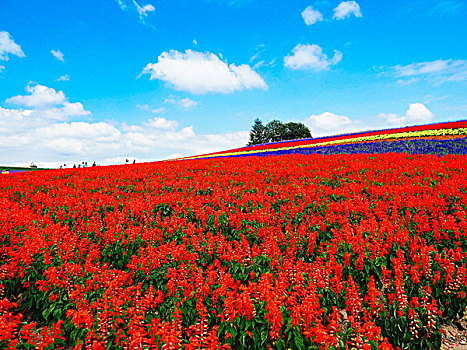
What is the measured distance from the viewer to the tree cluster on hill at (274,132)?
84.2 metres

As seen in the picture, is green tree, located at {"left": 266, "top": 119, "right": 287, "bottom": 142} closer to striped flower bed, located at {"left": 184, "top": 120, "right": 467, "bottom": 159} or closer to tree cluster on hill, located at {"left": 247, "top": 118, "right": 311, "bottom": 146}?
tree cluster on hill, located at {"left": 247, "top": 118, "right": 311, "bottom": 146}

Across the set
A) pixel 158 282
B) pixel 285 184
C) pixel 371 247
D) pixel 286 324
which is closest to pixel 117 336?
pixel 158 282

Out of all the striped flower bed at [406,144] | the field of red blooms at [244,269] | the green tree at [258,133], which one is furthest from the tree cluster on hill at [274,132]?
the field of red blooms at [244,269]

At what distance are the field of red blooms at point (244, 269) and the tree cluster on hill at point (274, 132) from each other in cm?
7424

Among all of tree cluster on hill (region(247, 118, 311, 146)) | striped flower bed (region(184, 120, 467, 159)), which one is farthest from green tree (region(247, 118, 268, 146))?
striped flower bed (region(184, 120, 467, 159))

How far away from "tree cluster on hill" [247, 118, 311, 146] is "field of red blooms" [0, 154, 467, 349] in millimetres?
74242

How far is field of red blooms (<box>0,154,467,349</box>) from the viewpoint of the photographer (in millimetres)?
3980

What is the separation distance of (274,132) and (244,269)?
82109 mm

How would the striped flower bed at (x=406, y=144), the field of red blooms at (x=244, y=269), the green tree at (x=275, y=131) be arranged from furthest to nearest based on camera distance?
1. the green tree at (x=275, y=131)
2. the striped flower bed at (x=406, y=144)
3. the field of red blooms at (x=244, y=269)

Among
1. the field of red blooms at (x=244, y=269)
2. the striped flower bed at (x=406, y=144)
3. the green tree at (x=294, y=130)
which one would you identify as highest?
the green tree at (x=294, y=130)

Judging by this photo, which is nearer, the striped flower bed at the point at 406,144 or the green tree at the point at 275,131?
the striped flower bed at the point at 406,144

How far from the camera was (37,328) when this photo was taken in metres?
4.96

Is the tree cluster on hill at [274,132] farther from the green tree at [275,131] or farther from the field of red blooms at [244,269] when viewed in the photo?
the field of red blooms at [244,269]

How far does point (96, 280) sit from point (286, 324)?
3.97 meters
